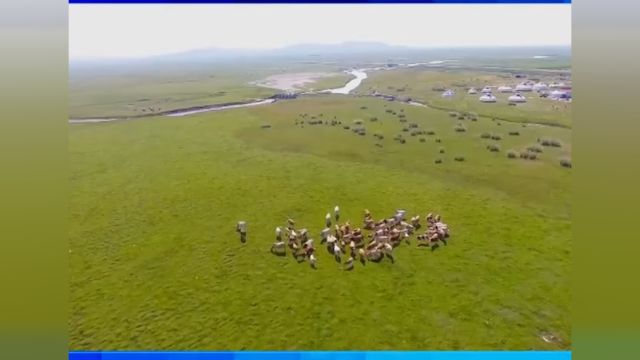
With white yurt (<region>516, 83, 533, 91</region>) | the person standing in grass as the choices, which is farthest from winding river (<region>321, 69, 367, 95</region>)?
the person standing in grass

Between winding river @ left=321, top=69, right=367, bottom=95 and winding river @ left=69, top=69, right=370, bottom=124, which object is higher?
winding river @ left=321, top=69, right=367, bottom=95

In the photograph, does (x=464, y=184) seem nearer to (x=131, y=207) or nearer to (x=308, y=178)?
(x=308, y=178)

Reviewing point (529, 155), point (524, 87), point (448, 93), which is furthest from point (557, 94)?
point (529, 155)

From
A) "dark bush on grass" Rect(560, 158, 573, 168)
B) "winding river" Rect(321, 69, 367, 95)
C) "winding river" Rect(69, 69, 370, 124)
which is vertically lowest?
"dark bush on grass" Rect(560, 158, 573, 168)

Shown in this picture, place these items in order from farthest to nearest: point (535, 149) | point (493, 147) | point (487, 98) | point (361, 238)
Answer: point (487, 98)
point (493, 147)
point (535, 149)
point (361, 238)

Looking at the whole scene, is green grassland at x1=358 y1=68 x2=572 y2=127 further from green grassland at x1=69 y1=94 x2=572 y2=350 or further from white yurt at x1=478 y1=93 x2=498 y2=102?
green grassland at x1=69 y1=94 x2=572 y2=350

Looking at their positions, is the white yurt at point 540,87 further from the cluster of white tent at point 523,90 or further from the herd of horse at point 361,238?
the herd of horse at point 361,238

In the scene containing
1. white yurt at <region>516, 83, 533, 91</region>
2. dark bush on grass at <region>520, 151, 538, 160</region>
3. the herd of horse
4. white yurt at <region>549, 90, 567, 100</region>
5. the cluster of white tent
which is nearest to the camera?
the herd of horse

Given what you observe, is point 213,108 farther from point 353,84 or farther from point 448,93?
point 448,93
